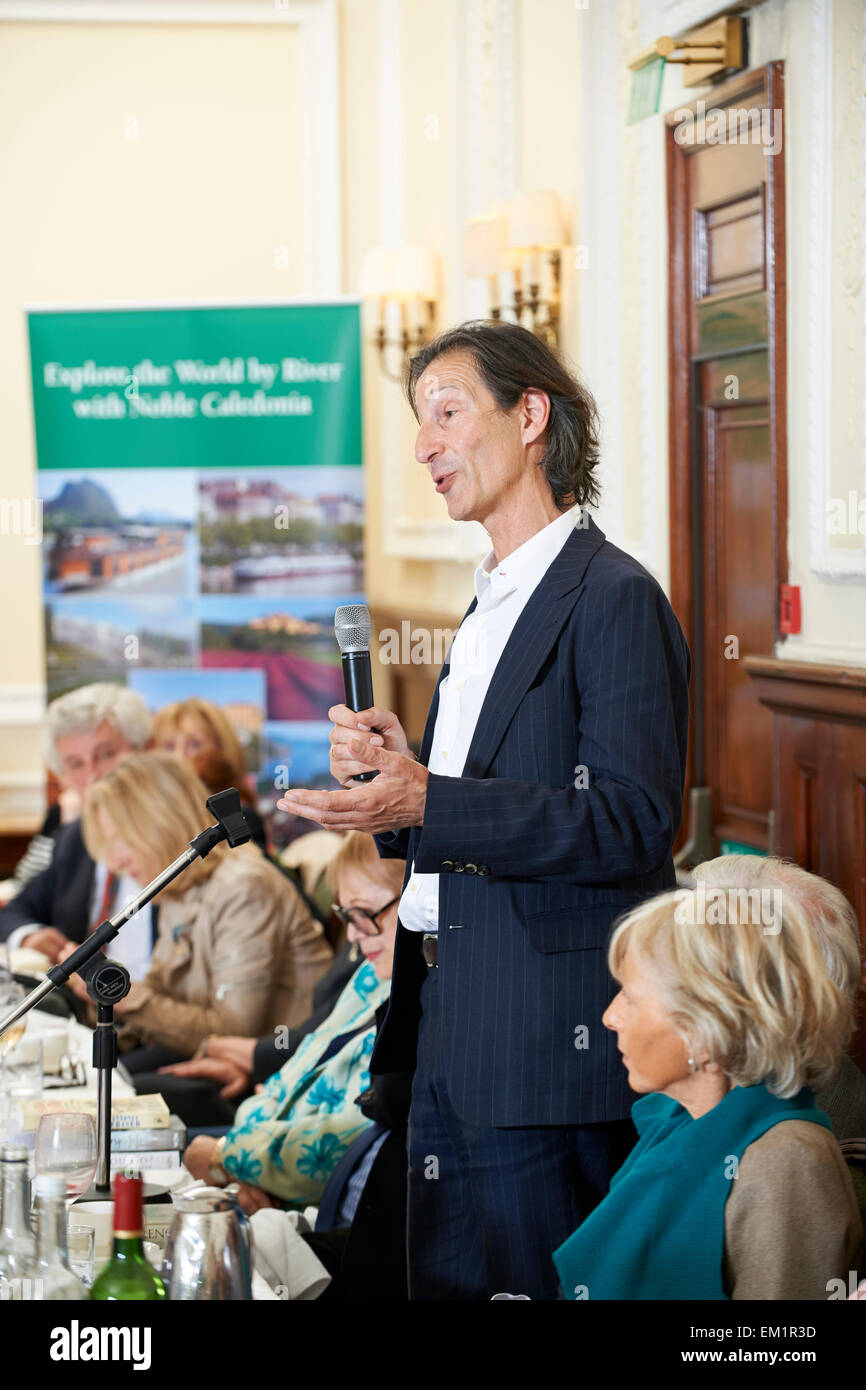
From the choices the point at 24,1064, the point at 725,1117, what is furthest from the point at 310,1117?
the point at 725,1117

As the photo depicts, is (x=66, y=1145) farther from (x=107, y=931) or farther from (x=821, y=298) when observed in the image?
(x=821, y=298)

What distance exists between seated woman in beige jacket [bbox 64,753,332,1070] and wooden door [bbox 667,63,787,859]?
1.01m

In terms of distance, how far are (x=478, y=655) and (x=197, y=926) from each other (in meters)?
1.91

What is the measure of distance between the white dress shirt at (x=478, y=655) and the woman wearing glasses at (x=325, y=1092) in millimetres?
775

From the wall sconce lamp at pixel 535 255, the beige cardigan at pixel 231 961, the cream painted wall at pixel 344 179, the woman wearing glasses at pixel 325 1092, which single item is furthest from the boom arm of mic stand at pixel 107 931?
the wall sconce lamp at pixel 535 255

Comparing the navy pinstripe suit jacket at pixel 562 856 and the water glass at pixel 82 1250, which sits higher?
the navy pinstripe suit jacket at pixel 562 856

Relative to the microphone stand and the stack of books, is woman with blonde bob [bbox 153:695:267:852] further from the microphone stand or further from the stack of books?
the microphone stand

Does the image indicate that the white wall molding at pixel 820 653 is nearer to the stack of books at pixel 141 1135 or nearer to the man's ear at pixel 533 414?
the man's ear at pixel 533 414

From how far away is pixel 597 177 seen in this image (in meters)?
4.05

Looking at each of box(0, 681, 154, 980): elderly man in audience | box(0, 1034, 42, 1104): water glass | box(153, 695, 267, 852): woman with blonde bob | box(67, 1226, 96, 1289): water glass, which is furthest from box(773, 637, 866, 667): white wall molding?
box(153, 695, 267, 852): woman with blonde bob

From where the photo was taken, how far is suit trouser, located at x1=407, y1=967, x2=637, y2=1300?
1.77m

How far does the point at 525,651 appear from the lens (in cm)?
177

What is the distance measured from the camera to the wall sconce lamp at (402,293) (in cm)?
583
